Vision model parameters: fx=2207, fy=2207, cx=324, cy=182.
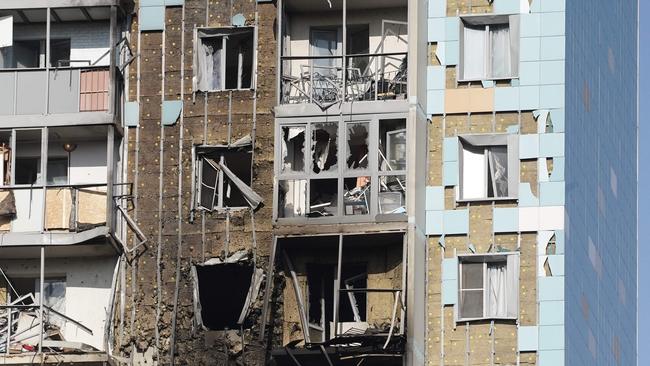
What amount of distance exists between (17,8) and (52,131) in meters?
3.33

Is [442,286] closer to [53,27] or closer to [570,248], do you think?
[570,248]

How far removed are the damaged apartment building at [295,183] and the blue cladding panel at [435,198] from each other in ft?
0.26

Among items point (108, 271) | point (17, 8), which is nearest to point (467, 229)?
point (108, 271)

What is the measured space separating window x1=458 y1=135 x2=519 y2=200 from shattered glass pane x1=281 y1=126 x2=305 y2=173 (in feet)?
12.9

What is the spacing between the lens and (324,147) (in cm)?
5466

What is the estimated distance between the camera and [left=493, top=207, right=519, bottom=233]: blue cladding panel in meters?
53.3

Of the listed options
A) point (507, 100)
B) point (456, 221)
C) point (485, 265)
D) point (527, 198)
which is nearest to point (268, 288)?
point (456, 221)

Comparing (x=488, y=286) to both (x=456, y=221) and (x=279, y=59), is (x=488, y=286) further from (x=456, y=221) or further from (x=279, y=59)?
(x=279, y=59)

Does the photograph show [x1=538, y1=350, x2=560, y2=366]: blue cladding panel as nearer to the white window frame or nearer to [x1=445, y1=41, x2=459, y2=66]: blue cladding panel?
the white window frame

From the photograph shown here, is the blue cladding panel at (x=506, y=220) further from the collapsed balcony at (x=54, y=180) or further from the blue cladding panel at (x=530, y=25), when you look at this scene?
the collapsed balcony at (x=54, y=180)

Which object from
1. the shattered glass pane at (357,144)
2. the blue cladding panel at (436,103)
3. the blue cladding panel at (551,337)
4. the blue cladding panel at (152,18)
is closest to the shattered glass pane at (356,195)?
the shattered glass pane at (357,144)

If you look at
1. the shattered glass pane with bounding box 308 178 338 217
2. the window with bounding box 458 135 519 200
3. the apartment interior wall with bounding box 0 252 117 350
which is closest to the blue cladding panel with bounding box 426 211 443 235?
the window with bounding box 458 135 519 200

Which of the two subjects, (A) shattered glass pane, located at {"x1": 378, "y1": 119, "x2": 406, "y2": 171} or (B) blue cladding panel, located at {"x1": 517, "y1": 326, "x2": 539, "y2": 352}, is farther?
(A) shattered glass pane, located at {"x1": 378, "y1": 119, "x2": 406, "y2": 171}

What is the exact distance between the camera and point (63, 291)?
55.2 meters
